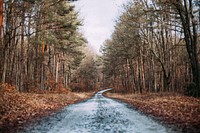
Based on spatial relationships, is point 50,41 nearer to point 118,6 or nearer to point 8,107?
point 118,6

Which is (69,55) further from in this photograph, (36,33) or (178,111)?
(178,111)

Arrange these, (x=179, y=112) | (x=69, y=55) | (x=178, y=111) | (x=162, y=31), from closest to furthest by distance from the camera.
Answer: (x=179, y=112) < (x=178, y=111) < (x=162, y=31) < (x=69, y=55)

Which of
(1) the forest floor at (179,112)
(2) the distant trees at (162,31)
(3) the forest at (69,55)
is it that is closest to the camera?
(1) the forest floor at (179,112)

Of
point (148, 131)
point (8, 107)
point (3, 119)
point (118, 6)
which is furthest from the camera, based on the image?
point (118, 6)

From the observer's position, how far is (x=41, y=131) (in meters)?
7.45

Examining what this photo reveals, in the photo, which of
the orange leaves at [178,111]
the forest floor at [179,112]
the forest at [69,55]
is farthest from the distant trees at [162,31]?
the forest floor at [179,112]

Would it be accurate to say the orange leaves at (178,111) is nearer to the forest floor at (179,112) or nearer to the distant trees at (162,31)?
the forest floor at (179,112)

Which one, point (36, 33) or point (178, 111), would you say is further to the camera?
point (36, 33)

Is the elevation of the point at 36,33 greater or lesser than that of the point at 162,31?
lesser

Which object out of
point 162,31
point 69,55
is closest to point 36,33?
point 162,31

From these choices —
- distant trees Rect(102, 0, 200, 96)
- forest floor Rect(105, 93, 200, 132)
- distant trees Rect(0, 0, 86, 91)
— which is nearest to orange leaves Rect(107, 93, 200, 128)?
forest floor Rect(105, 93, 200, 132)

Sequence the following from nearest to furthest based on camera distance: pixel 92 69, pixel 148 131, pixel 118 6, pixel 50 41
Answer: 1. pixel 148 131
2. pixel 50 41
3. pixel 118 6
4. pixel 92 69

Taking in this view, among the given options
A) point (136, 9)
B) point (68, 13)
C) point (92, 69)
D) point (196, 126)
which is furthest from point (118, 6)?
point (92, 69)

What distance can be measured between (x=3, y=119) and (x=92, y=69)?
71.2 m
